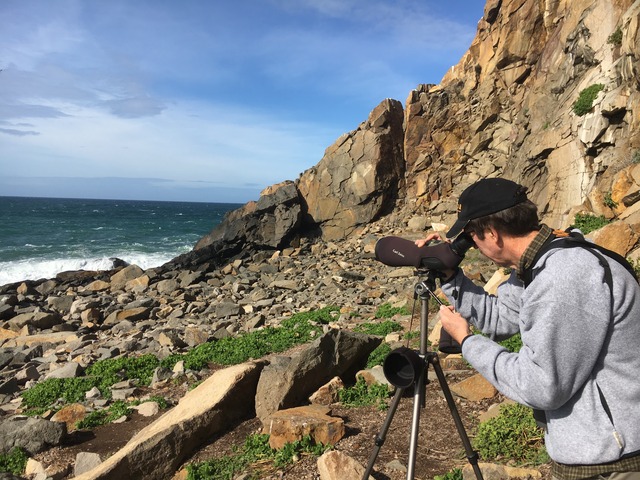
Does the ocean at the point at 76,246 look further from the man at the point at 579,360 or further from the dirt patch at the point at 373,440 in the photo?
the man at the point at 579,360

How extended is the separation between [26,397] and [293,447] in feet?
19.1

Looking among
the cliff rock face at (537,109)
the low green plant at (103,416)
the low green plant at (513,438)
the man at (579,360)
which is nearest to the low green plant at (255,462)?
the low green plant at (513,438)

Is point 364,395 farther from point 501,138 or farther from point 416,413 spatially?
point 501,138

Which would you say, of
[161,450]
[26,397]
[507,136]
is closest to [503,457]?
[161,450]

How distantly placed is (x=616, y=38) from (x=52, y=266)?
3259 centimetres

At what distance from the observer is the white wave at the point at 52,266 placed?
28.6m

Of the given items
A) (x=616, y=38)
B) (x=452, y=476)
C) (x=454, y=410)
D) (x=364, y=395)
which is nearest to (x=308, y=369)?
(x=364, y=395)

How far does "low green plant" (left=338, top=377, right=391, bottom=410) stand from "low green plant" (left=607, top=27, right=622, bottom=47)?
42.3 feet

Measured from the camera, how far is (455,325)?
2396mm

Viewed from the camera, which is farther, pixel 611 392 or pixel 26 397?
pixel 26 397

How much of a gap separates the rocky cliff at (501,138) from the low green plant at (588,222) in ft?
0.93

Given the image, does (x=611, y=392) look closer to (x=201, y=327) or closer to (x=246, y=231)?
(x=201, y=327)

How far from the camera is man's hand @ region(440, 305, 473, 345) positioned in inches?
92.4

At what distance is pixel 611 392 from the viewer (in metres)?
1.92
